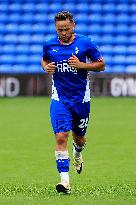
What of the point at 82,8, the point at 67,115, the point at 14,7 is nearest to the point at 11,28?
the point at 14,7

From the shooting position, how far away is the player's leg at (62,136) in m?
7.69

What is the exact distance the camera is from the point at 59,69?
8.02 meters

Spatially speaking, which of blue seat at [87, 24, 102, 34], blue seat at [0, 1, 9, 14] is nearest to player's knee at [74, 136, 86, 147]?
blue seat at [87, 24, 102, 34]

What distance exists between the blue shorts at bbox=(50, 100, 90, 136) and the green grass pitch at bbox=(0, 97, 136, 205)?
2.20 feet

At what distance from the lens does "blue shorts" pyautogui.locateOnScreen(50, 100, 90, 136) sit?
25.8 ft

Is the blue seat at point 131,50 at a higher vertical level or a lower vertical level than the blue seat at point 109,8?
lower

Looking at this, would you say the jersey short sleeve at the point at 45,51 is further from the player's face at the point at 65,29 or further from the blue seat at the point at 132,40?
the blue seat at the point at 132,40

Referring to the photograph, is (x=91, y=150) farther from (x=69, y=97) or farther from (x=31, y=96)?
(x=31, y=96)

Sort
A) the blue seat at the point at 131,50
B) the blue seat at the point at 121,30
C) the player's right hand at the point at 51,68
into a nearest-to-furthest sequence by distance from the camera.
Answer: the player's right hand at the point at 51,68
the blue seat at the point at 131,50
the blue seat at the point at 121,30

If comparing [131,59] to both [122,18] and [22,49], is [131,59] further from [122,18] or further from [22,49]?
[22,49]

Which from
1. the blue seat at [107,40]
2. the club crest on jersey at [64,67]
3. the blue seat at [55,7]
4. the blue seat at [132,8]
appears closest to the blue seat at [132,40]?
the blue seat at [107,40]

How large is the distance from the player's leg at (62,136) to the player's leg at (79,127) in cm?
20

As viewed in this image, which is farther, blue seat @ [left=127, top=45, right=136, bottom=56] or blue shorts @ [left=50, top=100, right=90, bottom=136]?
blue seat @ [left=127, top=45, right=136, bottom=56]

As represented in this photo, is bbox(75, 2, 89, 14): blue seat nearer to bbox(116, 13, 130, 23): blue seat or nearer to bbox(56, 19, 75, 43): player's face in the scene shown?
bbox(116, 13, 130, 23): blue seat
